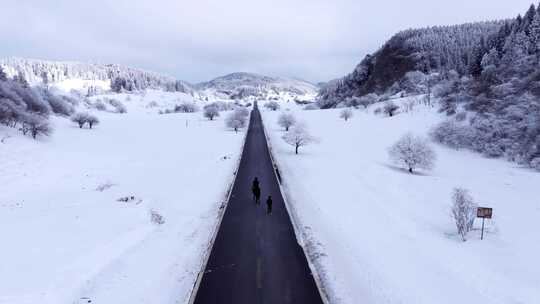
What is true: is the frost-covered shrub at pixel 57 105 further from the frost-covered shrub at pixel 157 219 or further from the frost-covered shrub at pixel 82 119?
the frost-covered shrub at pixel 157 219

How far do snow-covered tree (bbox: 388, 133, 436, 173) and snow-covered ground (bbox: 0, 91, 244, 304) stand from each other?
58.5 feet

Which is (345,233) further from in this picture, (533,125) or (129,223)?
(533,125)

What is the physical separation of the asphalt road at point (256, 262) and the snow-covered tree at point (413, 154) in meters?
17.8

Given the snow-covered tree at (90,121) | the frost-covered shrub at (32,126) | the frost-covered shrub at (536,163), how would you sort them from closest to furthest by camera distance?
1. the frost-covered shrub at (536,163)
2. the frost-covered shrub at (32,126)
3. the snow-covered tree at (90,121)

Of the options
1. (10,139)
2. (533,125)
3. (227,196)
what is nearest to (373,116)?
(533,125)

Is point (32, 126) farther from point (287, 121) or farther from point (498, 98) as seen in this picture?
point (498, 98)

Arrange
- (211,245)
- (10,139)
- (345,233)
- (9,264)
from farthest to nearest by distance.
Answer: (10,139) < (345,233) < (211,245) < (9,264)

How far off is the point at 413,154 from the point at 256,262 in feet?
86.6

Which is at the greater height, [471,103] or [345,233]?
[471,103]

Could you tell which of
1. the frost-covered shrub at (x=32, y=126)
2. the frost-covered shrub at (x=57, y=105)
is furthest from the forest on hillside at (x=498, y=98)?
the frost-covered shrub at (x=57, y=105)

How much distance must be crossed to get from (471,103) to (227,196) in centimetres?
4465

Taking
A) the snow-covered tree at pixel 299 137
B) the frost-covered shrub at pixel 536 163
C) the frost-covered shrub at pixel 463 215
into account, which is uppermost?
the snow-covered tree at pixel 299 137

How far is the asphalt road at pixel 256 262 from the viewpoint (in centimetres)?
1242

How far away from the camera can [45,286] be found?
12844mm
